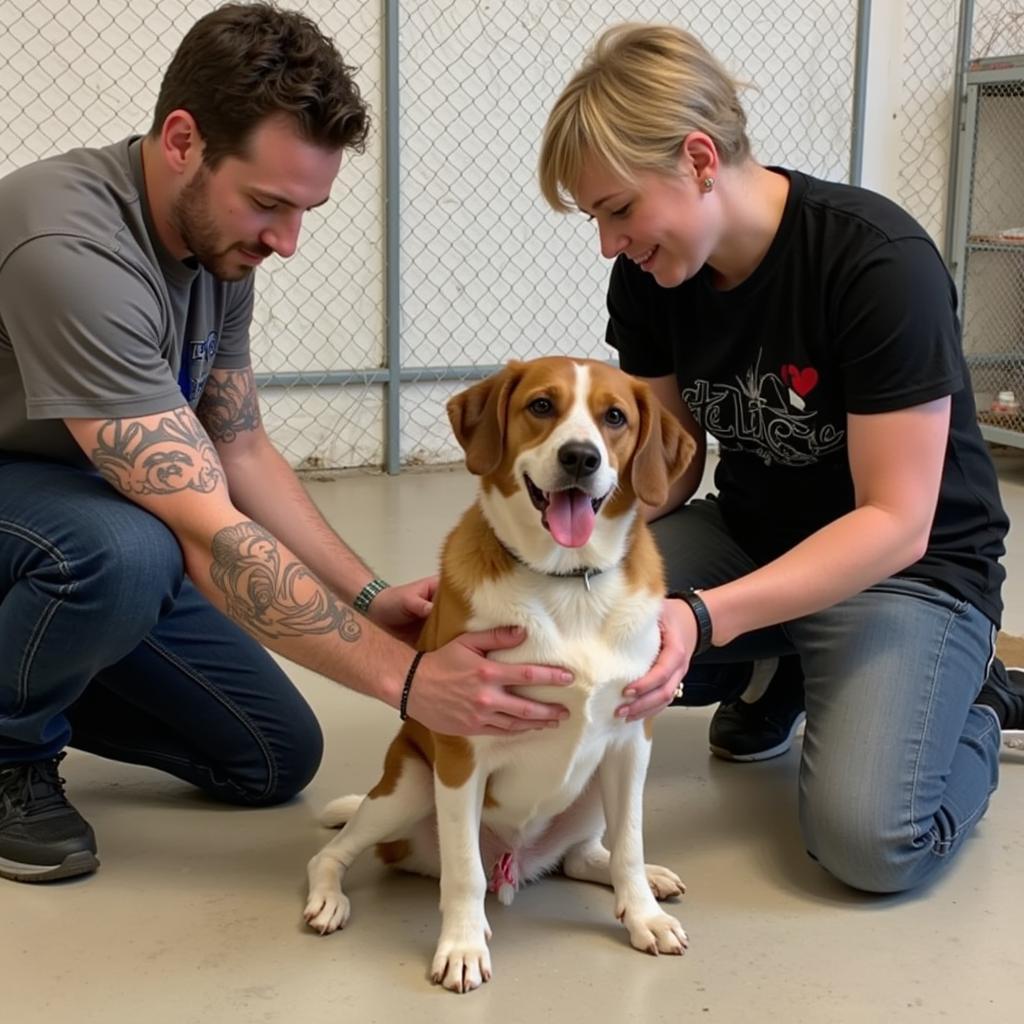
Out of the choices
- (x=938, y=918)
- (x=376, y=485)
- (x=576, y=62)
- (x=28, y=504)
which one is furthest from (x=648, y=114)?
(x=576, y=62)

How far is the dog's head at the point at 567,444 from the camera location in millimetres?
1629

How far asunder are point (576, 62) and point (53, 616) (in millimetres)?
3814

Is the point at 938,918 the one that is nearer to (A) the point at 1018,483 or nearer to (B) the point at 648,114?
(B) the point at 648,114

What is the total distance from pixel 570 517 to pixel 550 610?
0.13 m

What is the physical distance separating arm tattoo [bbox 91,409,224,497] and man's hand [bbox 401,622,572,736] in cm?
42

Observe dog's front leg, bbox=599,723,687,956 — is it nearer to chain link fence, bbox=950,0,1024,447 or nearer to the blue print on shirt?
the blue print on shirt

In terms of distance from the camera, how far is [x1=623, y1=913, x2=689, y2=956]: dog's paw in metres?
1.75

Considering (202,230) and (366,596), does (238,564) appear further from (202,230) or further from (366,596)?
(202,230)

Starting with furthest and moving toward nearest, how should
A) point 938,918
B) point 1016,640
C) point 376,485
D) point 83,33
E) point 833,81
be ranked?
point 833,81 < point 376,485 < point 83,33 < point 1016,640 < point 938,918

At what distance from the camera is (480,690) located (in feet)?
5.30

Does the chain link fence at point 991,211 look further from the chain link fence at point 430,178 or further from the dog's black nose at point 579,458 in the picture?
the dog's black nose at point 579,458

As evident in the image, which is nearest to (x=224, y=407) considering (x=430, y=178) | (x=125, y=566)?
(x=125, y=566)

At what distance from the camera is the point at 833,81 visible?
5.36 m

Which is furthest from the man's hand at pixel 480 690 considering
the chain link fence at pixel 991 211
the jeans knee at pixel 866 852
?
the chain link fence at pixel 991 211
